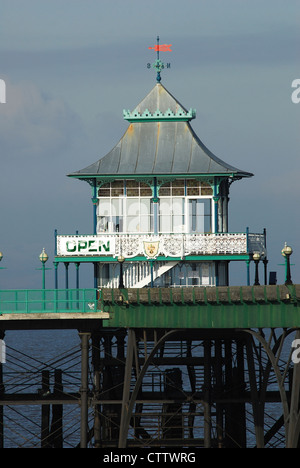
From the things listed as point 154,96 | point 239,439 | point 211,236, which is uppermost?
point 154,96

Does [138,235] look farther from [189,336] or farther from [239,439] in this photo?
[239,439]

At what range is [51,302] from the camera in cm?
6281

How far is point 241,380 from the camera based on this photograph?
6825 cm

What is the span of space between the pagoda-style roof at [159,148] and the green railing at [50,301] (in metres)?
8.04

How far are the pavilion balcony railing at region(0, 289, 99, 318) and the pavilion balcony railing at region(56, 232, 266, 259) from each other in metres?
4.80

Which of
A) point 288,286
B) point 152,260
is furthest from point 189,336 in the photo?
point 288,286

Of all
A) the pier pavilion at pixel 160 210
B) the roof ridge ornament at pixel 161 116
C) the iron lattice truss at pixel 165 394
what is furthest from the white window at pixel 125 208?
the iron lattice truss at pixel 165 394

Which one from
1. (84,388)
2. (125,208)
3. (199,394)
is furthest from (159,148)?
(84,388)

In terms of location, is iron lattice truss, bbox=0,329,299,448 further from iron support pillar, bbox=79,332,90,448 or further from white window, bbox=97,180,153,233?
white window, bbox=97,180,153,233

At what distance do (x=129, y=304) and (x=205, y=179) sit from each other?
9679mm

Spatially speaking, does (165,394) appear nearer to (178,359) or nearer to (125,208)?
(178,359)

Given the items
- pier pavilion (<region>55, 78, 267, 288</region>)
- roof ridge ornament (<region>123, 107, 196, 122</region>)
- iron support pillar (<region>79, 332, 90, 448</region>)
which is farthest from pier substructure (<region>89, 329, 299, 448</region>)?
roof ridge ornament (<region>123, 107, 196, 122</region>)

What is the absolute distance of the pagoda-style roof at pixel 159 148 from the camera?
6869cm
